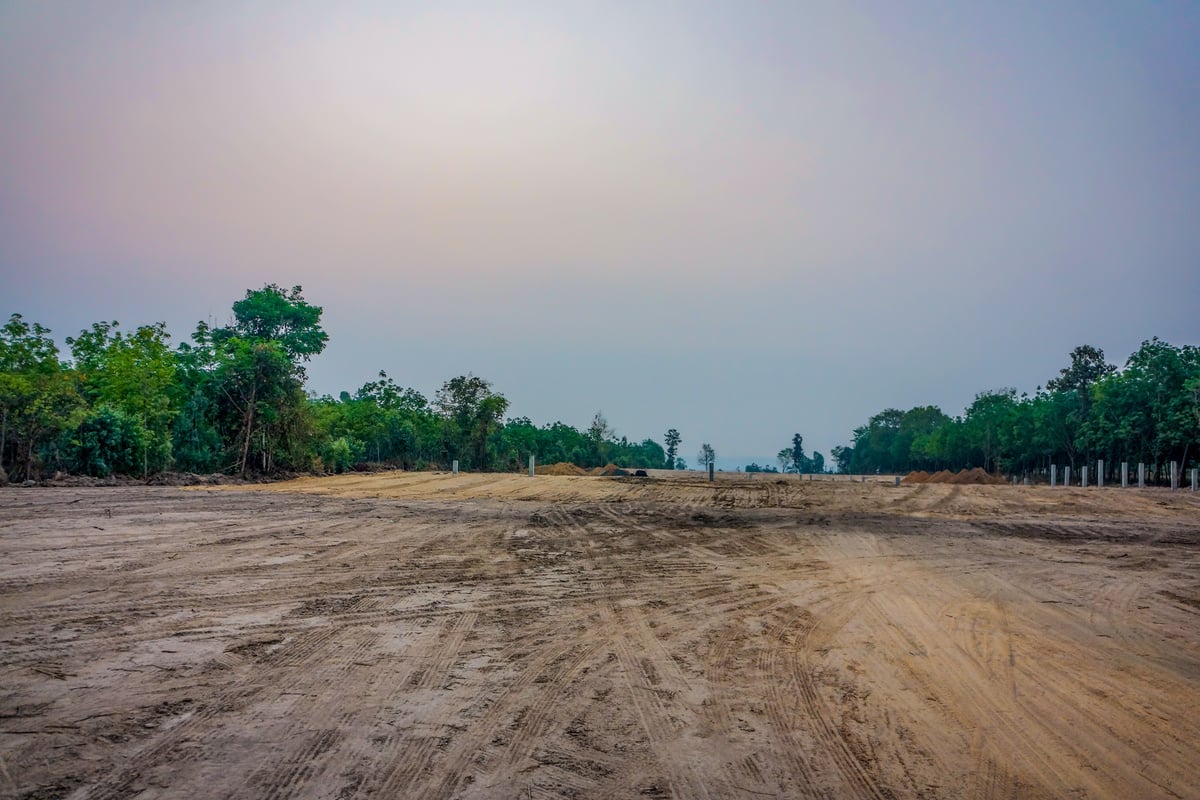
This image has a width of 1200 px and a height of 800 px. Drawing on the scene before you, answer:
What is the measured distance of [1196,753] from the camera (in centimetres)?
385

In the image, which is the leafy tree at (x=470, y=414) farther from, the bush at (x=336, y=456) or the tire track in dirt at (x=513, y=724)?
the tire track in dirt at (x=513, y=724)

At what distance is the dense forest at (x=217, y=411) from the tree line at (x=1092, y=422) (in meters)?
39.7

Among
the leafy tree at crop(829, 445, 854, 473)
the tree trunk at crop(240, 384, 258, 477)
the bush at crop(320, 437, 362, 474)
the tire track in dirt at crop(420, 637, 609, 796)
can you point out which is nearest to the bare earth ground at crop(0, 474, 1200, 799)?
the tire track in dirt at crop(420, 637, 609, 796)

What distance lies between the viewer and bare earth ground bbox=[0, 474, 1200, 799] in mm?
3484

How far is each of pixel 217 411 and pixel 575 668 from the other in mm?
25637

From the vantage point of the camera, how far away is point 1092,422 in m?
49.2

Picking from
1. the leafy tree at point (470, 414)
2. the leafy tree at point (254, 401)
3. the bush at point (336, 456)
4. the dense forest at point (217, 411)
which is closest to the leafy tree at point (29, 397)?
the dense forest at point (217, 411)

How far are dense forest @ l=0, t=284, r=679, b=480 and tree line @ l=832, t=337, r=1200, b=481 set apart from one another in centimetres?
3971

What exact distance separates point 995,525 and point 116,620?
16.1 m

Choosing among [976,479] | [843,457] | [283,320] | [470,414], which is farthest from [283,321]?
[843,457]

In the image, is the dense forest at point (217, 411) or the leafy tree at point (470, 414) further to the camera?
the leafy tree at point (470, 414)

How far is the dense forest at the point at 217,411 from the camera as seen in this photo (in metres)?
19.1

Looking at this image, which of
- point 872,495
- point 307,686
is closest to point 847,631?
point 307,686

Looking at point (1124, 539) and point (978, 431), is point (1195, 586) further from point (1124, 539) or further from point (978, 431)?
point (978, 431)
